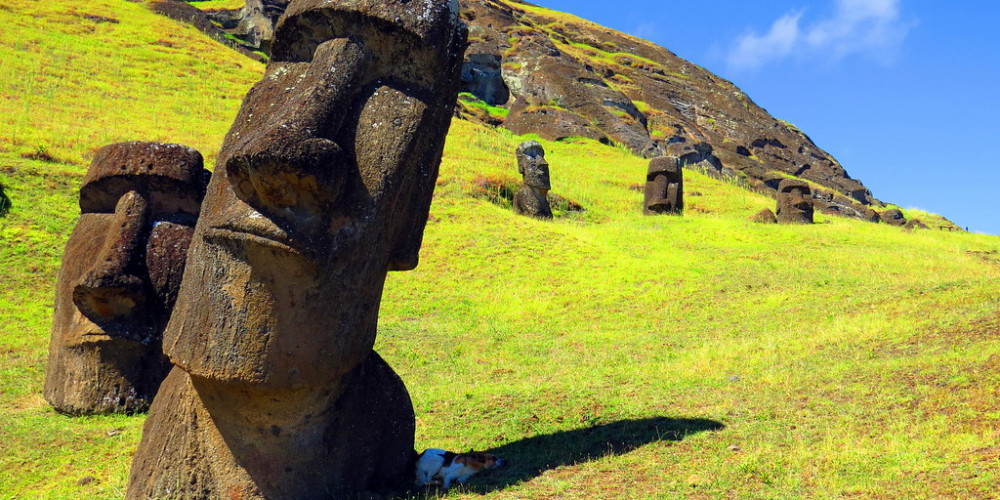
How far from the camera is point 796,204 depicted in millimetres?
28812

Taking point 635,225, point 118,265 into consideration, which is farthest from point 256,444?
point 635,225

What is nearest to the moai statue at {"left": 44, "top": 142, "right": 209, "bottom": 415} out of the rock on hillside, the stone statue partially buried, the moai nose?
the moai nose

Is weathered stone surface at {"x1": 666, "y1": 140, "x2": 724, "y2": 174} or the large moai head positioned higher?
weathered stone surface at {"x1": 666, "y1": 140, "x2": 724, "y2": 174}

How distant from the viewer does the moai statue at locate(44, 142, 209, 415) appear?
29.7ft

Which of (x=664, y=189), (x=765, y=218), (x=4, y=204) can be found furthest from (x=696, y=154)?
(x=4, y=204)

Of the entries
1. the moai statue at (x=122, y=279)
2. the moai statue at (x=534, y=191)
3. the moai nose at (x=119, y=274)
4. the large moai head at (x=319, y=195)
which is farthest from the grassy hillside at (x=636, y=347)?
the large moai head at (x=319, y=195)

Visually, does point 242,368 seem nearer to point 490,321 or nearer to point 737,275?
point 490,321

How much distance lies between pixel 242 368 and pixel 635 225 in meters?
21.8

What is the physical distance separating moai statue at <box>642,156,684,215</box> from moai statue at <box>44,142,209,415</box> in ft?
75.0

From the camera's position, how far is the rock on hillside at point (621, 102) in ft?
200

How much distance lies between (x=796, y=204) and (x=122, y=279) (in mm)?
24612

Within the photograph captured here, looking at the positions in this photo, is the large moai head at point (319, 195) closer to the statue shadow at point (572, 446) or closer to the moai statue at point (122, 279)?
the statue shadow at point (572, 446)

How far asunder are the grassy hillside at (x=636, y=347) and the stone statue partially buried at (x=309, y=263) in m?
1.12

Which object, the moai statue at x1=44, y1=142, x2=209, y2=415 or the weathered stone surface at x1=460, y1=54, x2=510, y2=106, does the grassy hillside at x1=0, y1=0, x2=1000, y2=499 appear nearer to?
the moai statue at x1=44, y1=142, x2=209, y2=415
